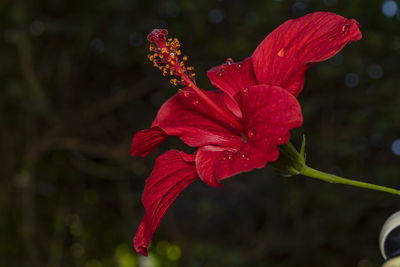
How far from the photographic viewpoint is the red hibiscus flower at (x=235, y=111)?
0.70 m

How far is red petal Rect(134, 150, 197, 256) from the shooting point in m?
0.80

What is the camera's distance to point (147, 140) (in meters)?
0.88

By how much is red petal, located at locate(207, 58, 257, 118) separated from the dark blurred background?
45.8 inches

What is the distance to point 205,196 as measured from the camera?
312 centimetres

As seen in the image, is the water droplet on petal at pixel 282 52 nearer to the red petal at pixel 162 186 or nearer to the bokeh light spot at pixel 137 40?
the red petal at pixel 162 186

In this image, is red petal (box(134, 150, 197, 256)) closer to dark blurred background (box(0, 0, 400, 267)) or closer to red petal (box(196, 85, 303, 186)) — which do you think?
red petal (box(196, 85, 303, 186))

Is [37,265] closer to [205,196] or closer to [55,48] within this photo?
[205,196]

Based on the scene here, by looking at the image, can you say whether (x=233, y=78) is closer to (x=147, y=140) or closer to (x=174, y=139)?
(x=147, y=140)

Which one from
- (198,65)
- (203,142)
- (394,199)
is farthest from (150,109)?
(203,142)

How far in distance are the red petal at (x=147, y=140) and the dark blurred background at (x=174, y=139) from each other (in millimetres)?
1213

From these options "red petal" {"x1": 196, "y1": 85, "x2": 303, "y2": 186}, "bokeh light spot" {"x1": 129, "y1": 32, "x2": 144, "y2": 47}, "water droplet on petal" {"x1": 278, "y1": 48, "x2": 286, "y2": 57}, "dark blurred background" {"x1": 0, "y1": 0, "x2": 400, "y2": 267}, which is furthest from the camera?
"bokeh light spot" {"x1": 129, "y1": 32, "x2": 144, "y2": 47}

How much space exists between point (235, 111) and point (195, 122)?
Answer: 3.3 inches

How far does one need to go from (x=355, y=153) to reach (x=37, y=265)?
2.19 meters

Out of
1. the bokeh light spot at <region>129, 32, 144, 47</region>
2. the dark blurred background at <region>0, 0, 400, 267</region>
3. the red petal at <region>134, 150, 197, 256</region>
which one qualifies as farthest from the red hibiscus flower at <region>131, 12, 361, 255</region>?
the bokeh light spot at <region>129, 32, 144, 47</region>
